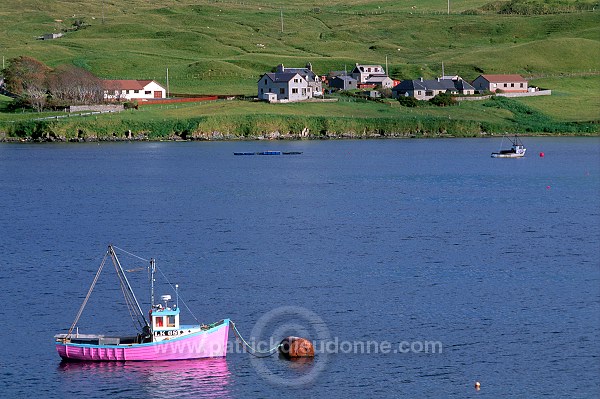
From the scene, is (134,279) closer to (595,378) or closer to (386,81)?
(595,378)

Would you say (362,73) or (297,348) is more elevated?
(362,73)

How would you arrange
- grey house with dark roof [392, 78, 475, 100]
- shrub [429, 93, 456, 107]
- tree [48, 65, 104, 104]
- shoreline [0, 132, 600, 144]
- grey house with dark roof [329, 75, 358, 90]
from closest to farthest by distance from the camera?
1. shoreline [0, 132, 600, 144]
2. tree [48, 65, 104, 104]
3. shrub [429, 93, 456, 107]
4. grey house with dark roof [392, 78, 475, 100]
5. grey house with dark roof [329, 75, 358, 90]

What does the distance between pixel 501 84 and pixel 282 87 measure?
3950cm

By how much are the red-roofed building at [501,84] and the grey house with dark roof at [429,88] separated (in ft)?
9.86

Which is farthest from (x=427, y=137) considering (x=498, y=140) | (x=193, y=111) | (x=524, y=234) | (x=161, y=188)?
(x=524, y=234)

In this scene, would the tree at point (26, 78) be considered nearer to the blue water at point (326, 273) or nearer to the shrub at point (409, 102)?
the blue water at point (326, 273)

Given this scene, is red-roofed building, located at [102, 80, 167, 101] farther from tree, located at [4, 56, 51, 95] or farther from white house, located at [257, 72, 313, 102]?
white house, located at [257, 72, 313, 102]

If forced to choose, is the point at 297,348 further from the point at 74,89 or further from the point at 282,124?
the point at 74,89

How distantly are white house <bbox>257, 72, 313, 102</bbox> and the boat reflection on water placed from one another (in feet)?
413

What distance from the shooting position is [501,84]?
619ft

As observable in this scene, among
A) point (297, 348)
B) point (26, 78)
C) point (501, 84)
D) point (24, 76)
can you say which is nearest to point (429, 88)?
point (501, 84)

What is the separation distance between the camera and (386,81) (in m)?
195

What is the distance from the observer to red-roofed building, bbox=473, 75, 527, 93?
18788 centimetres

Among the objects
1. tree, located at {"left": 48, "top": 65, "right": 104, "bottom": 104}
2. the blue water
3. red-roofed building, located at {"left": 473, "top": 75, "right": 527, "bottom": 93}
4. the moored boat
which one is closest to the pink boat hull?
the blue water
